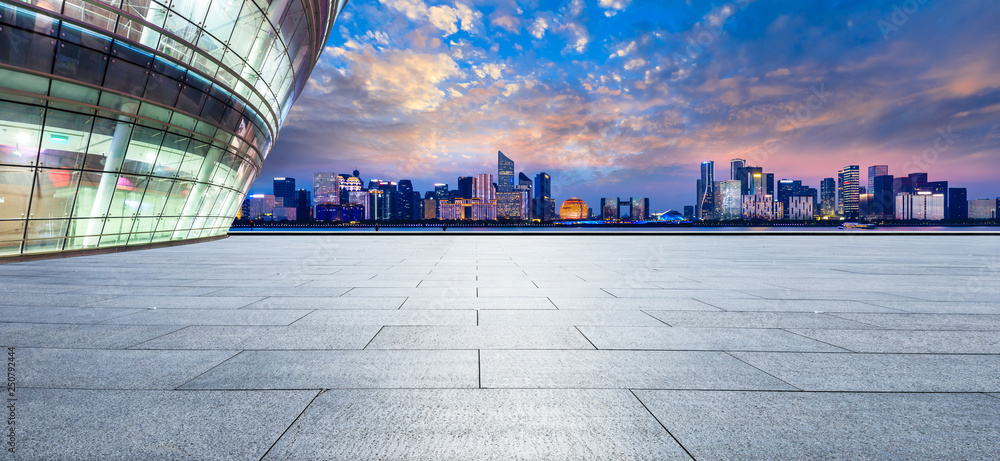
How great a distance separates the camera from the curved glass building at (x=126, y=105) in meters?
16.1

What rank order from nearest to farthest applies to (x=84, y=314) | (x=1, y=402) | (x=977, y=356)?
(x=1, y=402) < (x=977, y=356) < (x=84, y=314)

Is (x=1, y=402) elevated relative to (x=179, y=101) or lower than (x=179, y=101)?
lower

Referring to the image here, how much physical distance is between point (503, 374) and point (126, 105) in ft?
78.0

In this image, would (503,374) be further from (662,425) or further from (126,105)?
(126,105)

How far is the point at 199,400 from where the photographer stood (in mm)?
3666

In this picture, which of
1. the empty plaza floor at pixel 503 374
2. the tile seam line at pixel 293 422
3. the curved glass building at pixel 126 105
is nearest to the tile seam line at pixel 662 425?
the empty plaza floor at pixel 503 374

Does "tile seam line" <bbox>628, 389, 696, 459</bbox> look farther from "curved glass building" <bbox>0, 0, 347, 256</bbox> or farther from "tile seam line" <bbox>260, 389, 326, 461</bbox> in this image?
"curved glass building" <bbox>0, 0, 347, 256</bbox>

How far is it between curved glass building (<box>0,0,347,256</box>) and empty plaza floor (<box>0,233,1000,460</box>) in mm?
12122

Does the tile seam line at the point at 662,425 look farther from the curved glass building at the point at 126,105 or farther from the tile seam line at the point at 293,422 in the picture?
the curved glass building at the point at 126,105

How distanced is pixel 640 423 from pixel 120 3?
24849mm

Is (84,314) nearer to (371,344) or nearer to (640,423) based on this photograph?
(371,344)

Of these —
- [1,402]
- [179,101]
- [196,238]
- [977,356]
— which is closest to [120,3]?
[179,101]

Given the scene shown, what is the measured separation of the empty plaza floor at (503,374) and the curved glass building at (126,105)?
39.8 feet

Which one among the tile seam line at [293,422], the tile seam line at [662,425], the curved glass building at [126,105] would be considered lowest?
the tile seam line at [662,425]
